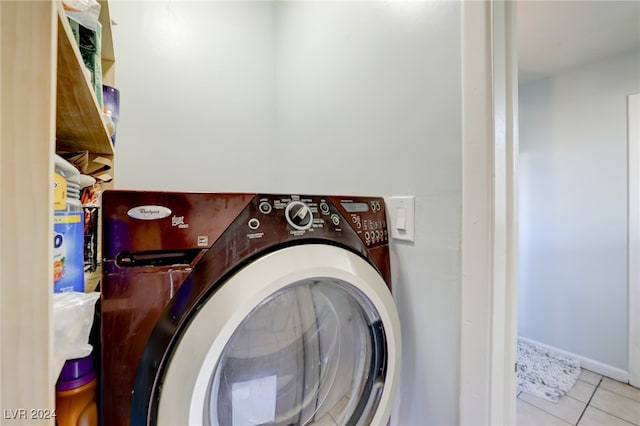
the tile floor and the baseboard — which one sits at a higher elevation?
the baseboard

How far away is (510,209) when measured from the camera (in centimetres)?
69

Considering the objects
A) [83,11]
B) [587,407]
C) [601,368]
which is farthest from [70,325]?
[601,368]

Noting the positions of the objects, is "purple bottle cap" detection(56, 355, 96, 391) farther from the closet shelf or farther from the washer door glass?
the closet shelf

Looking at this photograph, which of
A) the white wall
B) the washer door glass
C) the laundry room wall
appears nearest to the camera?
the washer door glass

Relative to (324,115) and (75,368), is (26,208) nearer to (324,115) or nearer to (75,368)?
(75,368)

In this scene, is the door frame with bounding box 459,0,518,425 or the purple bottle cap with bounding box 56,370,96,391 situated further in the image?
the door frame with bounding box 459,0,518,425

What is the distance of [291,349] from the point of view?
2.23ft

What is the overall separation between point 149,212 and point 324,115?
936mm

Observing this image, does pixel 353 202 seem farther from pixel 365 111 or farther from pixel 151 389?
pixel 151 389

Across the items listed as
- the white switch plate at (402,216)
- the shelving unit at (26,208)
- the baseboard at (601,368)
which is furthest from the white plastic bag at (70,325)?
the baseboard at (601,368)

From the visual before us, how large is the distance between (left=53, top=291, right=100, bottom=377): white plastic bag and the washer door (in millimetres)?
141

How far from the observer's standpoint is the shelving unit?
25cm

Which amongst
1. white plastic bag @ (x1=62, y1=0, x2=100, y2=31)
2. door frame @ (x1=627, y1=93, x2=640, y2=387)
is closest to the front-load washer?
white plastic bag @ (x1=62, y1=0, x2=100, y2=31)

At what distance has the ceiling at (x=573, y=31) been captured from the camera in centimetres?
160
